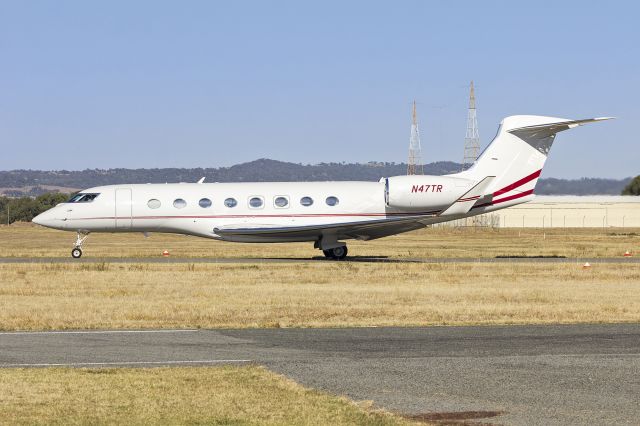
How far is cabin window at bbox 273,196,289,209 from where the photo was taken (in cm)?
3847

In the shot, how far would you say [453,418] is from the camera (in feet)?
34.4

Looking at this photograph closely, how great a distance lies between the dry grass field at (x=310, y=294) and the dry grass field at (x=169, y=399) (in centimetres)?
590

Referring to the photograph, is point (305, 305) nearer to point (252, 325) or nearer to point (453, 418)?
point (252, 325)

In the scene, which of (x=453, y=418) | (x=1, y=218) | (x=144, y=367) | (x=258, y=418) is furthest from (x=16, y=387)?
(x=1, y=218)

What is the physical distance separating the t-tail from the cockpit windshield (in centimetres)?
1545

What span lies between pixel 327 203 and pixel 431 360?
24.2 m

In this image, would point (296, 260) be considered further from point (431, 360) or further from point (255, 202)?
point (431, 360)

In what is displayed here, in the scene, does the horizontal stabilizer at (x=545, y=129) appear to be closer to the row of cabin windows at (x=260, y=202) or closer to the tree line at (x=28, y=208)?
the row of cabin windows at (x=260, y=202)

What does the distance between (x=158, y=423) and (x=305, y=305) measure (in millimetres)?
12295

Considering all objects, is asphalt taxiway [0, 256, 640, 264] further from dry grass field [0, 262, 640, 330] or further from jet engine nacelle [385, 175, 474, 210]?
dry grass field [0, 262, 640, 330]

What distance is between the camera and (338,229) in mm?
38188

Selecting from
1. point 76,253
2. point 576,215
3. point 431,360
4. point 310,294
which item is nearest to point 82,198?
point 76,253

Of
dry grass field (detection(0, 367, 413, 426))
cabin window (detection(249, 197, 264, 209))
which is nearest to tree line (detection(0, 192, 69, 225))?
cabin window (detection(249, 197, 264, 209))

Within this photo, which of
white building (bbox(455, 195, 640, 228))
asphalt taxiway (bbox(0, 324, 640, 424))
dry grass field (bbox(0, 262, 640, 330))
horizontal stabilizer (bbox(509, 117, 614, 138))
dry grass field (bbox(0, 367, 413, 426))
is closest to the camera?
dry grass field (bbox(0, 367, 413, 426))
